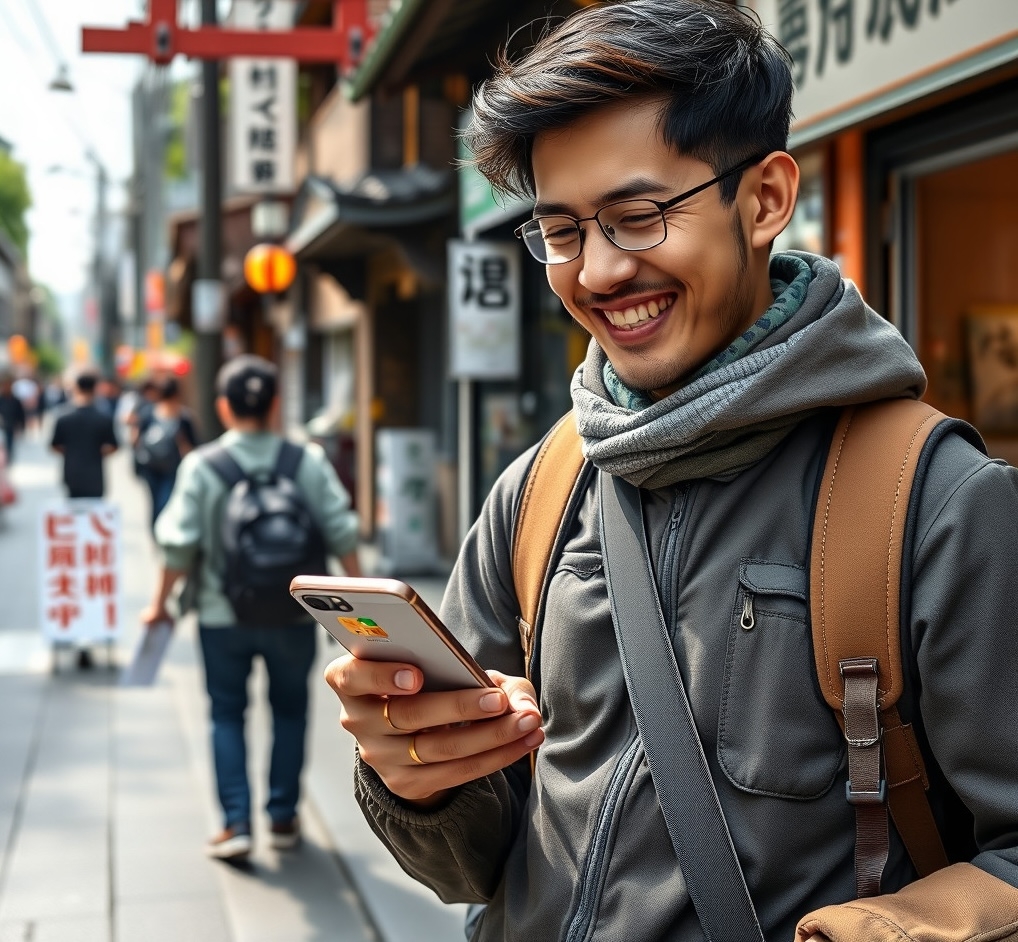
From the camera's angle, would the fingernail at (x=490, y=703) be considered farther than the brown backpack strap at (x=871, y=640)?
Yes

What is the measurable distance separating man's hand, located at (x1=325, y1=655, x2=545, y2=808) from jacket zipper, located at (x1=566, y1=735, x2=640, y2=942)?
104 millimetres

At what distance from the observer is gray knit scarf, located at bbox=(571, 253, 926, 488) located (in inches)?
56.8

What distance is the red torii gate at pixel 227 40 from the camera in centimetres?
879

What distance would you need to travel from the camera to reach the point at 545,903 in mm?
1570

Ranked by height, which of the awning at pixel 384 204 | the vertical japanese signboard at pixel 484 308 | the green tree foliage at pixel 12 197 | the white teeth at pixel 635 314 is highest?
the green tree foliage at pixel 12 197

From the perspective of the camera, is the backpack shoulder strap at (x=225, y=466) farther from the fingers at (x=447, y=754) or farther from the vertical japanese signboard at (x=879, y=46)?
the fingers at (x=447, y=754)

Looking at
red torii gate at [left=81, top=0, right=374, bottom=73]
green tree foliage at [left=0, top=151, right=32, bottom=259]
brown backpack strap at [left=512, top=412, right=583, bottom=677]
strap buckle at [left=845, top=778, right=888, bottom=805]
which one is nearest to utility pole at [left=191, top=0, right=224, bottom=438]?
red torii gate at [left=81, top=0, right=374, bottom=73]

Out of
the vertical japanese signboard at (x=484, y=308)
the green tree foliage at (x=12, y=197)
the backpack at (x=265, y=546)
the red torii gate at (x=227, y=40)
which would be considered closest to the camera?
the backpack at (x=265, y=546)

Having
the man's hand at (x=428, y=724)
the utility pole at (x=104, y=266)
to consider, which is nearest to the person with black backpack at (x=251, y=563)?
the man's hand at (x=428, y=724)

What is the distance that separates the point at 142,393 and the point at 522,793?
17285 mm

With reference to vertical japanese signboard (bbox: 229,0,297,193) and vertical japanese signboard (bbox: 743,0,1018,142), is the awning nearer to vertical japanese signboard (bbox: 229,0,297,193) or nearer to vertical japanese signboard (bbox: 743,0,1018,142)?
vertical japanese signboard (bbox: 229,0,297,193)

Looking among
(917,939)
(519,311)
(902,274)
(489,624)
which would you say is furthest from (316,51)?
(917,939)

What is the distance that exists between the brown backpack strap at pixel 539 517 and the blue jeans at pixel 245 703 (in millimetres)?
3336

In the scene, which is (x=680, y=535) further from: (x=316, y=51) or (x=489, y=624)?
(x=316, y=51)
